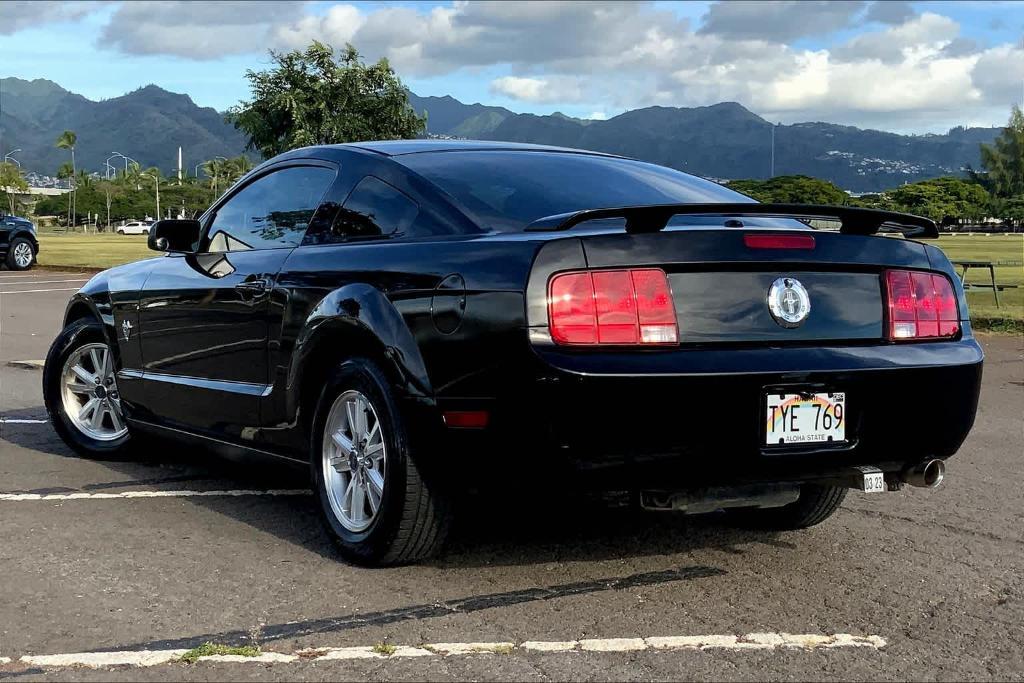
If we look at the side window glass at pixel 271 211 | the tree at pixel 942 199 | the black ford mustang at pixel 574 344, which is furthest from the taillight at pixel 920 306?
the tree at pixel 942 199

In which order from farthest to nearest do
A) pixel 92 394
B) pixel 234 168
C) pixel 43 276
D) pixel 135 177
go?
pixel 135 177 < pixel 234 168 < pixel 43 276 < pixel 92 394

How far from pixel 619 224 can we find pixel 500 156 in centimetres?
92

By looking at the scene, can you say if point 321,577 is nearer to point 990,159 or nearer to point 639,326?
point 639,326

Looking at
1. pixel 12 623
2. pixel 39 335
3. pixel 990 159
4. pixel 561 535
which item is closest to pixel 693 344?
pixel 561 535

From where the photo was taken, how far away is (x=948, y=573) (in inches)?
176

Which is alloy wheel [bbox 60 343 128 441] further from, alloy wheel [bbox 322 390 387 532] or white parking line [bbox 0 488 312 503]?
alloy wheel [bbox 322 390 387 532]

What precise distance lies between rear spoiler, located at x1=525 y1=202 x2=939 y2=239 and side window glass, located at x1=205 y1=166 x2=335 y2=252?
134 centimetres

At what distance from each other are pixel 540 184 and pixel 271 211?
133cm

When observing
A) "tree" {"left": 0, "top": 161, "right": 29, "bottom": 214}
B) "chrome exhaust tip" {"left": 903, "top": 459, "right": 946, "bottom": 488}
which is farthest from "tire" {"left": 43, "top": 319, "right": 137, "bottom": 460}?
"tree" {"left": 0, "top": 161, "right": 29, "bottom": 214}

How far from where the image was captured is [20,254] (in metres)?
30.3

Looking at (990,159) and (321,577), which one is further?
(990,159)

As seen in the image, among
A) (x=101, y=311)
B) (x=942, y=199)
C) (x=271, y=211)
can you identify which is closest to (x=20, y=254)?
Answer: (x=101, y=311)

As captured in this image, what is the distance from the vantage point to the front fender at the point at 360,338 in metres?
4.15

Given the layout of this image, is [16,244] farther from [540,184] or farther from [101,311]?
[540,184]
